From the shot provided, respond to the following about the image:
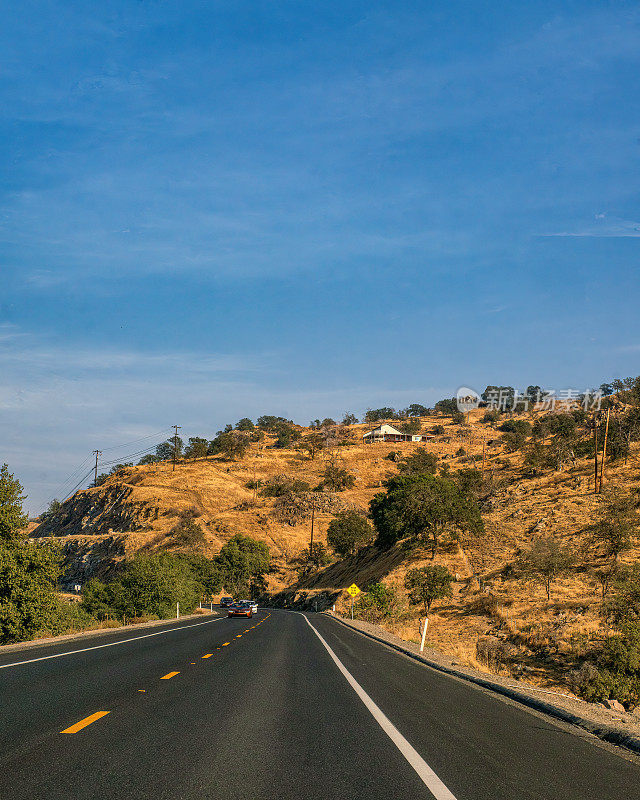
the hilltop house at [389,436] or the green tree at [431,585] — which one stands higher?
the hilltop house at [389,436]

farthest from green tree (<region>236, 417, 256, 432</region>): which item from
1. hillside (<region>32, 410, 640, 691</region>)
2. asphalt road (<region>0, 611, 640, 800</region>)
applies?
asphalt road (<region>0, 611, 640, 800</region>)

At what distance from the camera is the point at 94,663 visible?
14633mm

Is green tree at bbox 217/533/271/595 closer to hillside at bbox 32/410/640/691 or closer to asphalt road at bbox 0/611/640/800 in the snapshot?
hillside at bbox 32/410/640/691

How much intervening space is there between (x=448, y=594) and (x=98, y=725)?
135 ft

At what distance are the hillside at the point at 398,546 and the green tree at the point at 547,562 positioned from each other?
0.71 metres

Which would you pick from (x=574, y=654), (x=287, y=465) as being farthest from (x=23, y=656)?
(x=287, y=465)

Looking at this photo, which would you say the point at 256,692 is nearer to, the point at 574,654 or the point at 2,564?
the point at 2,564

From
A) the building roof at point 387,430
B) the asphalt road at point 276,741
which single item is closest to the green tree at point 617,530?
the asphalt road at point 276,741

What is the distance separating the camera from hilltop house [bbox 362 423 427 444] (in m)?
164

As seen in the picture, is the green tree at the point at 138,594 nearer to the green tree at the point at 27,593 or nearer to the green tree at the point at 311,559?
the green tree at the point at 27,593

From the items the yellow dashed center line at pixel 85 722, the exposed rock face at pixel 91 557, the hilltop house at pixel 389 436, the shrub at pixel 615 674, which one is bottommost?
the exposed rock face at pixel 91 557

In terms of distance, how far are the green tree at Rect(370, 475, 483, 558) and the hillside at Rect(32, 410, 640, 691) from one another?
6.53 feet

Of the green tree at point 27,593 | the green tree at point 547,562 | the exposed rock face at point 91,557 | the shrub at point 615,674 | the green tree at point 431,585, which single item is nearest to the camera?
the shrub at point 615,674

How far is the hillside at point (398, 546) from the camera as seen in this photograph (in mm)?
37875
